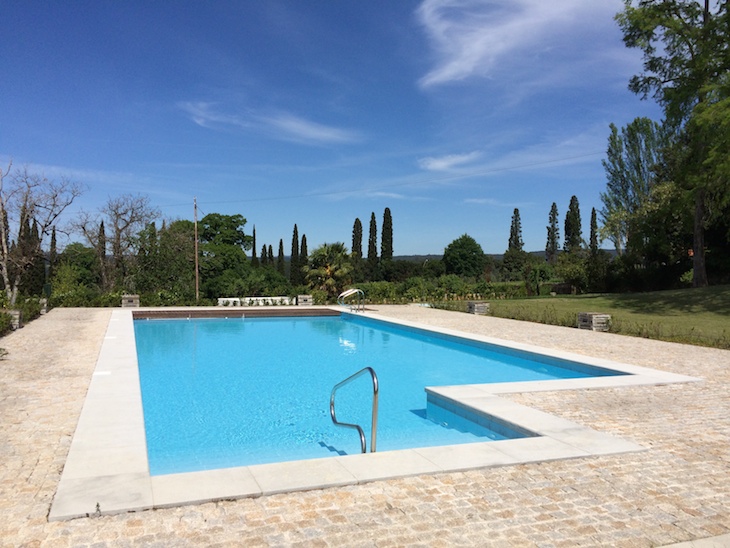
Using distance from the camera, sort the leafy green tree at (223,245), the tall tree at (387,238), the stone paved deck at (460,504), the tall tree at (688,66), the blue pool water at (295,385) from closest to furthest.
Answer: the stone paved deck at (460,504), the blue pool water at (295,385), the tall tree at (688,66), the leafy green tree at (223,245), the tall tree at (387,238)

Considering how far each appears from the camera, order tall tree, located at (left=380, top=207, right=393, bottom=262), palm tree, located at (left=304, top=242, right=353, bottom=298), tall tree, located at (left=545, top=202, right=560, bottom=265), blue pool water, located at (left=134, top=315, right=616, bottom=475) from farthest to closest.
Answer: tall tree, located at (left=545, top=202, right=560, bottom=265) < tall tree, located at (left=380, top=207, right=393, bottom=262) < palm tree, located at (left=304, top=242, right=353, bottom=298) < blue pool water, located at (left=134, top=315, right=616, bottom=475)

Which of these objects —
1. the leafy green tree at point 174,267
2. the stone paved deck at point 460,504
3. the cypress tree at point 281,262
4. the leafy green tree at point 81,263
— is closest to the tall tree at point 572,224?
the cypress tree at point 281,262

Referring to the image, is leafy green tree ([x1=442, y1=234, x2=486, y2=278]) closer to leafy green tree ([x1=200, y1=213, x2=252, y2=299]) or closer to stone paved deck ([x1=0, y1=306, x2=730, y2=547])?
leafy green tree ([x1=200, y1=213, x2=252, y2=299])

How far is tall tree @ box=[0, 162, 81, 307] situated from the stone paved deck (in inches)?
758

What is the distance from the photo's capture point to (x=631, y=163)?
38812 mm

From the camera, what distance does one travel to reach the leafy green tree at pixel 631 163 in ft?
124

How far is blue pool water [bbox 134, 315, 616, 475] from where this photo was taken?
221 inches

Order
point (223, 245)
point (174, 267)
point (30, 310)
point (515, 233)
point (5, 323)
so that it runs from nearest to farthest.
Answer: point (5, 323), point (30, 310), point (174, 267), point (223, 245), point (515, 233)

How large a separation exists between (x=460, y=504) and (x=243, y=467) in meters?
1.54

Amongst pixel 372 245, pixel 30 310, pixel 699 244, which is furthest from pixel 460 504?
pixel 372 245

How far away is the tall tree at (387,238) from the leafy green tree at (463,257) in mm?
9922

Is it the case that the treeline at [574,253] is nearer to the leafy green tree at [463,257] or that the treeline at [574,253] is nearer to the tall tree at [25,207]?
the tall tree at [25,207]

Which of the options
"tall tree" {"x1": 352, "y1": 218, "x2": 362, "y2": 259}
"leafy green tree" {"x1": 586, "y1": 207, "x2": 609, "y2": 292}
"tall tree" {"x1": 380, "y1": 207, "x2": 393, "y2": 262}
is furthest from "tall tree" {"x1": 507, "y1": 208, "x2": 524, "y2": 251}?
"leafy green tree" {"x1": 586, "y1": 207, "x2": 609, "y2": 292}

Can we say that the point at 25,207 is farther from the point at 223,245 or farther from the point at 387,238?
the point at 387,238
